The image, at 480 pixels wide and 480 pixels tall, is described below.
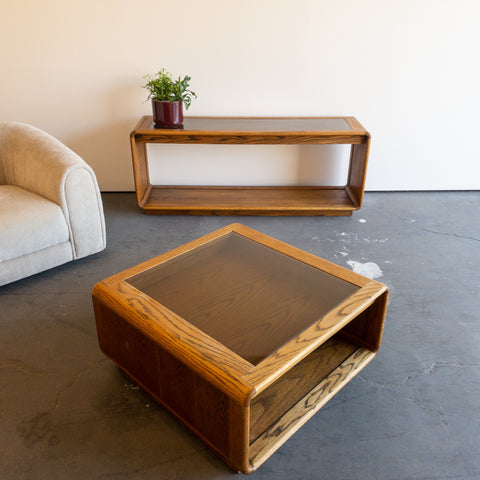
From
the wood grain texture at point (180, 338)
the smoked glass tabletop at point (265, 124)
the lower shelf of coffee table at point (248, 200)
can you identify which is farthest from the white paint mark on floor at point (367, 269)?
the wood grain texture at point (180, 338)

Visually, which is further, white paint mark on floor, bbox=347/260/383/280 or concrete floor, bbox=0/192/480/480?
white paint mark on floor, bbox=347/260/383/280

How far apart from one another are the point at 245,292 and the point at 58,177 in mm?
851

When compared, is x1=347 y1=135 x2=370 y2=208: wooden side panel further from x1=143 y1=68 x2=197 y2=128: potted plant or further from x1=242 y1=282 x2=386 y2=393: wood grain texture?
x1=242 y1=282 x2=386 y2=393: wood grain texture

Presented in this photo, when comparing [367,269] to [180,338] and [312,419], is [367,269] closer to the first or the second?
[312,419]

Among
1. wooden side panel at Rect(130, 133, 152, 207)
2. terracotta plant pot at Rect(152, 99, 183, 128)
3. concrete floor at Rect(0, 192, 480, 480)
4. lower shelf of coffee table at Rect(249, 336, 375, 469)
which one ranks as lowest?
concrete floor at Rect(0, 192, 480, 480)

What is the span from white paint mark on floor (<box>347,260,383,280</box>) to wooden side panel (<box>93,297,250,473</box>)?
909mm

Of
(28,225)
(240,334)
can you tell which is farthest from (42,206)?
(240,334)

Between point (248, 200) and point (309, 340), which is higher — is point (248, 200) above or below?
below

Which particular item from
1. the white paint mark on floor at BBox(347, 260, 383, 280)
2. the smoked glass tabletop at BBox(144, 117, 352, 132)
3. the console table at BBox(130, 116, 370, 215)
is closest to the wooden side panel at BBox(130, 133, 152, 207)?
the console table at BBox(130, 116, 370, 215)

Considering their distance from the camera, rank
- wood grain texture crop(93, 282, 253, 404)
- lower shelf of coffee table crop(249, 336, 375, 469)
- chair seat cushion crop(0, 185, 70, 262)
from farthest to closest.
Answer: chair seat cushion crop(0, 185, 70, 262), lower shelf of coffee table crop(249, 336, 375, 469), wood grain texture crop(93, 282, 253, 404)

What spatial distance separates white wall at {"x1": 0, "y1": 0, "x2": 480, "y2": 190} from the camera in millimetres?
2039

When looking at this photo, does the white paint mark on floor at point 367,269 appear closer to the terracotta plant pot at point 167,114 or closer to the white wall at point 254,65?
the white wall at point 254,65

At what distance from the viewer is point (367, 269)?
1742 mm

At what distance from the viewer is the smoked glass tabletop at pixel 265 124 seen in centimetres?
A: 203
